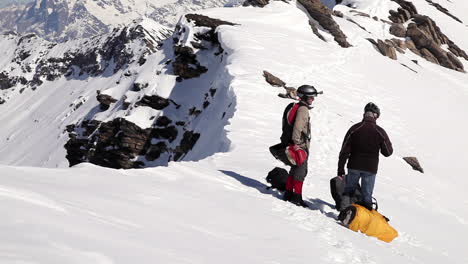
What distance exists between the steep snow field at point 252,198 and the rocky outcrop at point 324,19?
10.9 metres

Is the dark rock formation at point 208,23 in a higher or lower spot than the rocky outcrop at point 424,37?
lower

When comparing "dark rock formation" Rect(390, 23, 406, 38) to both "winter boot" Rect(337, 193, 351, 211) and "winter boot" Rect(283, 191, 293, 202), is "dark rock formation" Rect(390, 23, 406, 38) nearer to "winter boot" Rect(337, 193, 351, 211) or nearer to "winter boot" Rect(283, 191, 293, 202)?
"winter boot" Rect(337, 193, 351, 211)

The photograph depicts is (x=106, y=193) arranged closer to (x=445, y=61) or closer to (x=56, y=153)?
(x=445, y=61)

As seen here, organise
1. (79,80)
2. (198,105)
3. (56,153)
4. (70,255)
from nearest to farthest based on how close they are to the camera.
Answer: (70,255) < (198,105) < (56,153) < (79,80)

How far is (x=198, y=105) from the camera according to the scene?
32.4 meters

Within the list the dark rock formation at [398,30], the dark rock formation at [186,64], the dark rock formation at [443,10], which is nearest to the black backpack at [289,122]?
the dark rock formation at [186,64]

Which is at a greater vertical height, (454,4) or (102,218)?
(454,4)

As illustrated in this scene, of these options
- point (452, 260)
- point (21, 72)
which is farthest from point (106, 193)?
A: point (21, 72)

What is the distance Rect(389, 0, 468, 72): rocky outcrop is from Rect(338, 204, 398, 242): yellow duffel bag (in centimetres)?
4604

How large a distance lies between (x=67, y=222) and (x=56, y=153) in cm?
11016

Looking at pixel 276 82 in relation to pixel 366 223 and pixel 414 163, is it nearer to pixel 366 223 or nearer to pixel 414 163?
pixel 414 163

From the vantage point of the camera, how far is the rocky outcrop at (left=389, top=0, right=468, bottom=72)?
50219 millimetres

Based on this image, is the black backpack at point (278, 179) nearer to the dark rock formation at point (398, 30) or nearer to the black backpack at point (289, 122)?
the black backpack at point (289, 122)

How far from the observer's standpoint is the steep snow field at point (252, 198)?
420 cm
